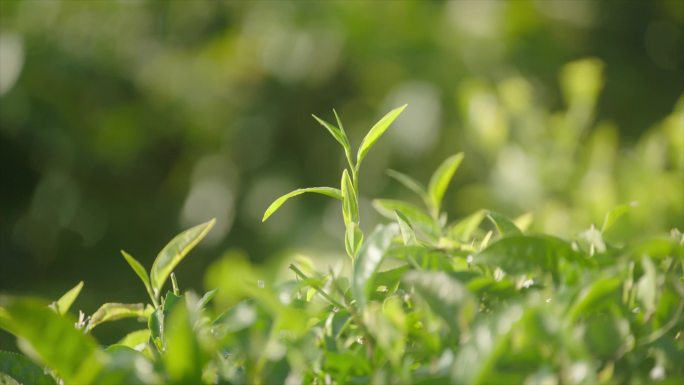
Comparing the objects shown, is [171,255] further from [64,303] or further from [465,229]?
[465,229]

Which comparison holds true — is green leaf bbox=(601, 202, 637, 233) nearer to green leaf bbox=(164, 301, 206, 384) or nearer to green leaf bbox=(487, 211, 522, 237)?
green leaf bbox=(487, 211, 522, 237)

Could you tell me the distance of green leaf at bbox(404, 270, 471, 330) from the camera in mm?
447

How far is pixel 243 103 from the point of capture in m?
3.12

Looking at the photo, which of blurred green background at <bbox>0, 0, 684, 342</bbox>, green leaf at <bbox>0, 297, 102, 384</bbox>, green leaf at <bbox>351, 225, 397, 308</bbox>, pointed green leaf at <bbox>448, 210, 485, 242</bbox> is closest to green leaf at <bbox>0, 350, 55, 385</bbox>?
green leaf at <bbox>0, 297, 102, 384</bbox>

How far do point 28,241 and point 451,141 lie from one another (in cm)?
165

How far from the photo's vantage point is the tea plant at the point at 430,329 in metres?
0.42

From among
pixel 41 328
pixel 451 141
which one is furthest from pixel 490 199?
pixel 41 328

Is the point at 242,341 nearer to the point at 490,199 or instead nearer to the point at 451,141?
the point at 490,199

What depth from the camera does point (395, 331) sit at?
452mm

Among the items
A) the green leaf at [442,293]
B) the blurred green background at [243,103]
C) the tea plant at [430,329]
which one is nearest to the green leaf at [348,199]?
the tea plant at [430,329]

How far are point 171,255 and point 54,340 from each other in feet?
Answer: 0.61

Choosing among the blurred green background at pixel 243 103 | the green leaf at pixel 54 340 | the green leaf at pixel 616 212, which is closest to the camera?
the green leaf at pixel 54 340

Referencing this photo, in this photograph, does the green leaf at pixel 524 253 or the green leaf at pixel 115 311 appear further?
the green leaf at pixel 115 311

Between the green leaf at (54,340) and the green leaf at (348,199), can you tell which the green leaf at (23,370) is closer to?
the green leaf at (54,340)
